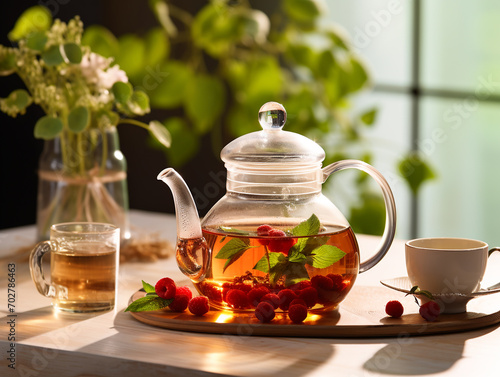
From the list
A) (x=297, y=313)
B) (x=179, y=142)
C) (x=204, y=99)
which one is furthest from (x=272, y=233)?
(x=179, y=142)

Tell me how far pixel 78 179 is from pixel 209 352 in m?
0.63

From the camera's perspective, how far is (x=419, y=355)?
3.00ft

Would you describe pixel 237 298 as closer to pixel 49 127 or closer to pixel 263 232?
pixel 263 232

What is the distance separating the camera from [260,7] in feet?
10.4

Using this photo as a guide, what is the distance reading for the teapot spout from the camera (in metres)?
1.05

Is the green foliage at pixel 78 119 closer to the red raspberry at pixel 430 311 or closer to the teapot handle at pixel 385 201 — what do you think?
the teapot handle at pixel 385 201

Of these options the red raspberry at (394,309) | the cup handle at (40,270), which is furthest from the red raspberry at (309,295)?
the cup handle at (40,270)

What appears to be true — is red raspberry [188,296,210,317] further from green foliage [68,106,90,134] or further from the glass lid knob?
green foliage [68,106,90,134]

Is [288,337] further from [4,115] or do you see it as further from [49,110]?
[4,115]

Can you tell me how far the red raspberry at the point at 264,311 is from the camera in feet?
3.25

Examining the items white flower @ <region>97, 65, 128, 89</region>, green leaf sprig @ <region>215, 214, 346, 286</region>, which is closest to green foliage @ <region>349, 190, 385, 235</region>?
white flower @ <region>97, 65, 128, 89</region>

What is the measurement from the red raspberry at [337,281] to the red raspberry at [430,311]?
11cm

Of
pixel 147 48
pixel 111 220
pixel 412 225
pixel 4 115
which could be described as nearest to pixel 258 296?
pixel 111 220

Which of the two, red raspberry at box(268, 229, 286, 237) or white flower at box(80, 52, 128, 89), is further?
white flower at box(80, 52, 128, 89)
